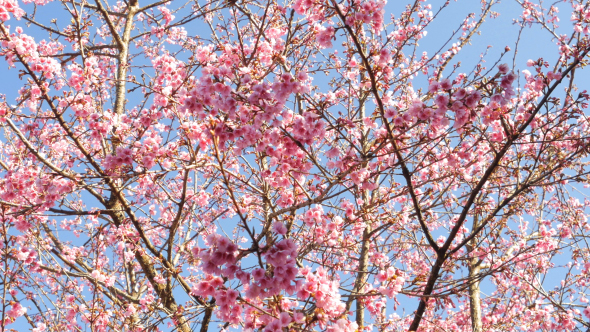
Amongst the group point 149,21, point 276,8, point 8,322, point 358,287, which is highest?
point 149,21

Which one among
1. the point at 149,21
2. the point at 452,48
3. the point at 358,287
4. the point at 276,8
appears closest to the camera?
the point at 358,287

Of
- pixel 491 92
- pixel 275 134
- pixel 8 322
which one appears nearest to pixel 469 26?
pixel 491 92

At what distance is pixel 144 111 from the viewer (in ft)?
14.3

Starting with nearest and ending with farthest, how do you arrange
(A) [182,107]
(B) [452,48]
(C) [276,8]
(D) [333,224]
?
(A) [182,107] < (D) [333,224] < (C) [276,8] < (B) [452,48]

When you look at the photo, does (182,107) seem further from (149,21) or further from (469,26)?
(469,26)

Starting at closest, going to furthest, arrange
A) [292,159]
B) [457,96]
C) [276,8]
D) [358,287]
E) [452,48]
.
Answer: [457,96], [292,159], [358,287], [276,8], [452,48]

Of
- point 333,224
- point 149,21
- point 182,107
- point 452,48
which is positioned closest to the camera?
point 182,107

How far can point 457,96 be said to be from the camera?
2.94 metres

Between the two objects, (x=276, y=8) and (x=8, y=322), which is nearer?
(x=8, y=322)

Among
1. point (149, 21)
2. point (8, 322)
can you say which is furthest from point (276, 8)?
point (8, 322)

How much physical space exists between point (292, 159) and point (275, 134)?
0.52 m

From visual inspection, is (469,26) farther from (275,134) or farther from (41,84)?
(41,84)

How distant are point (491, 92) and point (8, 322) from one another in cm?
517

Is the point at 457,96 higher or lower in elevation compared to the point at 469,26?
lower
